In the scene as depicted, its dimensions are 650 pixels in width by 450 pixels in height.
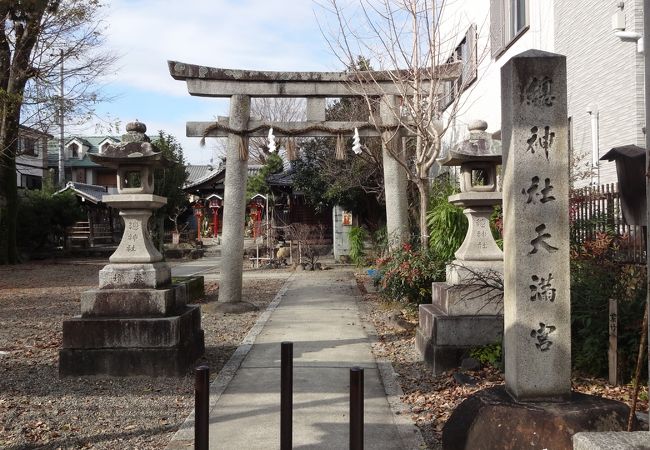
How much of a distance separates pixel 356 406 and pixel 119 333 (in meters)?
4.60

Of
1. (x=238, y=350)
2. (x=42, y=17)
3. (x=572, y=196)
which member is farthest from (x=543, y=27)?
(x=42, y=17)

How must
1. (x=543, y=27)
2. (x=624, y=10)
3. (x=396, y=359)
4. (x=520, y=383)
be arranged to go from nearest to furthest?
(x=520, y=383) → (x=396, y=359) → (x=624, y=10) → (x=543, y=27)

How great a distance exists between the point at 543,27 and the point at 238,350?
909 centimetres

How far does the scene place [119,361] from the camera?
7211 millimetres

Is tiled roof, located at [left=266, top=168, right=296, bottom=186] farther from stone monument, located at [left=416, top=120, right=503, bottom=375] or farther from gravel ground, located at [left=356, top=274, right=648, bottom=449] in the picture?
stone monument, located at [left=416, top=120, right=503, bottom=375]

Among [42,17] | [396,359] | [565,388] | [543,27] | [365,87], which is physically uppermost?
[42,17]

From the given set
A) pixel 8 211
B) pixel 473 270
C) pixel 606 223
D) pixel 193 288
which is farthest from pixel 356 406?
pixel 8 211

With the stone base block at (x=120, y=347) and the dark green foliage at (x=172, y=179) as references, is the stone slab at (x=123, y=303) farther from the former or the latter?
the dark green foliage at (x=172, y=179)

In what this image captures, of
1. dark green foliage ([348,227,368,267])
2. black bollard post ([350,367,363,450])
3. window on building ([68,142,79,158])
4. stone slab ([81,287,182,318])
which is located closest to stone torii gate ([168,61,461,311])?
stone slab ([81,287,182,318])

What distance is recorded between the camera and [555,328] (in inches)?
175

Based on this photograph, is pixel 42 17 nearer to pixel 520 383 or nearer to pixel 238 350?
pixel 238 350

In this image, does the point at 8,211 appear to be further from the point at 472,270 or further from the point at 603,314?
the point at 603,314

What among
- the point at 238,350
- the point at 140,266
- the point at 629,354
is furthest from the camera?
the point at 238,350

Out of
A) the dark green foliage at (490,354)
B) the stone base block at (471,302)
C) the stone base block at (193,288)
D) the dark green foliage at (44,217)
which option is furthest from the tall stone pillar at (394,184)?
the dark green foliage at (44,217)
